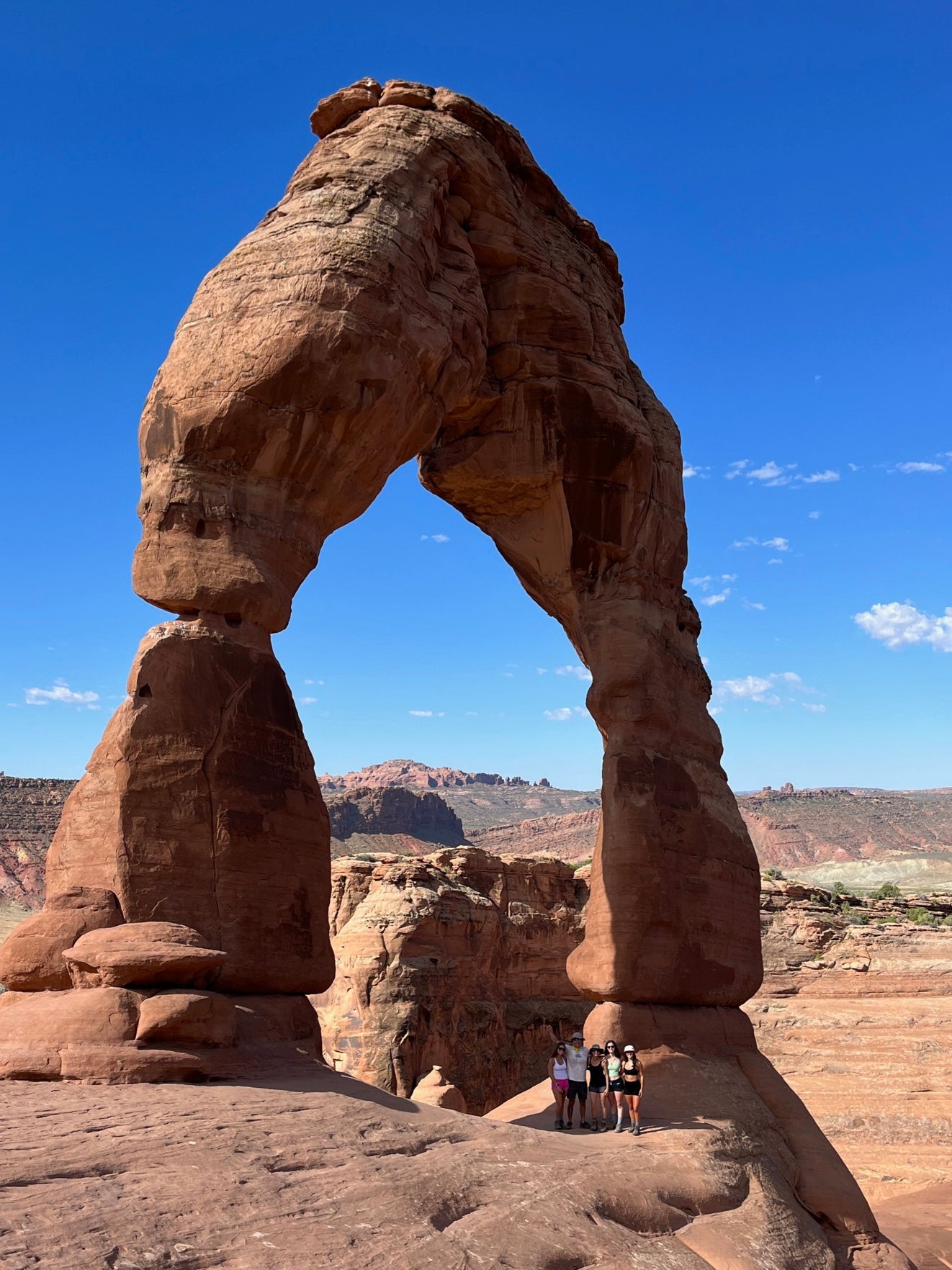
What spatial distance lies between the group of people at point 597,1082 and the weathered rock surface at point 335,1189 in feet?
2.43

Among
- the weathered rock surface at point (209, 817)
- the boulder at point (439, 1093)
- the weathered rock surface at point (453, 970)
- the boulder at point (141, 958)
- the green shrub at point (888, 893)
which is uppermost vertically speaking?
the weathered rock surface at point (209, 817)

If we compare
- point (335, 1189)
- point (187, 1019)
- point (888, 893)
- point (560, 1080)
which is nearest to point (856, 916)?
point (888, 893)

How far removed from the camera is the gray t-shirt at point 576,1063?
31.7 ft

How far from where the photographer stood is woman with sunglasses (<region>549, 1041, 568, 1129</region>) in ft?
32.0

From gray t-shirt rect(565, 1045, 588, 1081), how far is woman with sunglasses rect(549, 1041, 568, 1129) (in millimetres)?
57

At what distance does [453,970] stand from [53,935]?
14774 millimetres

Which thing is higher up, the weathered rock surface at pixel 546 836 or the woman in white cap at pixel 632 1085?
the weathered rock surface at pixel 546 836

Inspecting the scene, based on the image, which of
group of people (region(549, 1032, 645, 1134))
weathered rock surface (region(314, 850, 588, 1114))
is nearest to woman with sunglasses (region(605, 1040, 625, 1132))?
group of people (region(549, 1032, 645, 1134))

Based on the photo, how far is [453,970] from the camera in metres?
21.0

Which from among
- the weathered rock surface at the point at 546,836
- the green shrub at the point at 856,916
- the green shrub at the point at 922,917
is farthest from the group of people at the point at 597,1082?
the weathered rock surface at the point at 546,836

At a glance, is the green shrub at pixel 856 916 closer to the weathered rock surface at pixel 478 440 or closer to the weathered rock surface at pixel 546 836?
the weathered rock surface at pixel 478 440

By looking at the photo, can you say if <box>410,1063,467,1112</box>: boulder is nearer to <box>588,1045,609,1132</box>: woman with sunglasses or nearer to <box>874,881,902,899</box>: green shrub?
<box>588,1045,609,1132</box>: woman with sunglasses

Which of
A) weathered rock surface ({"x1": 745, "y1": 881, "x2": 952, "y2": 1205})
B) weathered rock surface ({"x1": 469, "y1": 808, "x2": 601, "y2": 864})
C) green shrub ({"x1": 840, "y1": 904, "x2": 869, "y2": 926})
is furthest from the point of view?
weathered rock surface ({"x1": 469, "y1": 808, "x2": 601, "y2": 864})

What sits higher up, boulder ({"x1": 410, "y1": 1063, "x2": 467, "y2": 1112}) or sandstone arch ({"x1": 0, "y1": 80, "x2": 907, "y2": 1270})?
sandstone arch ({"x1": 0, "y1": 80, "x2": 907, "y2": 1270})
